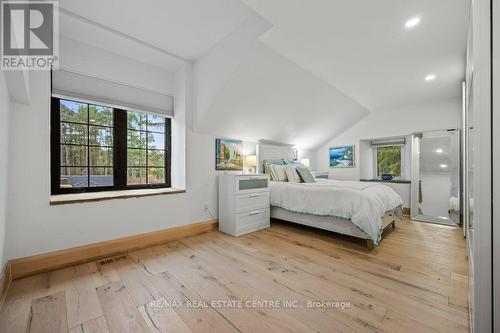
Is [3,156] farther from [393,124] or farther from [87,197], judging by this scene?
[393,124]

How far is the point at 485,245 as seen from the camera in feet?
2.85

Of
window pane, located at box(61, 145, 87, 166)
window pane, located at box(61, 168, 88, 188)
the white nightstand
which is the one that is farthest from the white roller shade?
the white nightstand

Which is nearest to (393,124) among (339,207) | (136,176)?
(339,207)

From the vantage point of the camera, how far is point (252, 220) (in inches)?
124

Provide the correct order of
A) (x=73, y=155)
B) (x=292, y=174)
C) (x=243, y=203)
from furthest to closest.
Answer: (x=292, y=174) → (x=243, y=203) → (x=73, y=155)

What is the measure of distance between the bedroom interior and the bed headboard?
0.81 feet

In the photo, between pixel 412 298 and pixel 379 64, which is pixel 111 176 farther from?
pixel 379 64

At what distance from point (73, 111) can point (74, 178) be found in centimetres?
79

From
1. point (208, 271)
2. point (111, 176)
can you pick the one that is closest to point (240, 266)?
point (208, 271)

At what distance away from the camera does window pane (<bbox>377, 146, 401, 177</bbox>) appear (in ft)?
16.2

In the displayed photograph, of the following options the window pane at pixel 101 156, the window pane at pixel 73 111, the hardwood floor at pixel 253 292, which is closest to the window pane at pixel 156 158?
the window pane at pixel 101 156

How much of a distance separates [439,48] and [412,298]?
2741mm

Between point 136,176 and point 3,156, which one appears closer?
point 3,156

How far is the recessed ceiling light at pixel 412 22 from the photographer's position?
1963 mm
